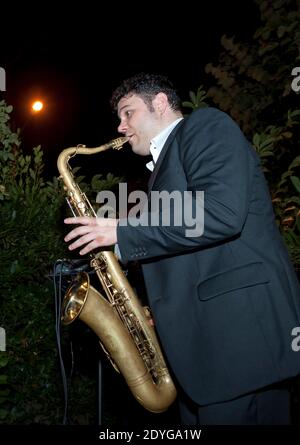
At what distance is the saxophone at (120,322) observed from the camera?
3.06 metres

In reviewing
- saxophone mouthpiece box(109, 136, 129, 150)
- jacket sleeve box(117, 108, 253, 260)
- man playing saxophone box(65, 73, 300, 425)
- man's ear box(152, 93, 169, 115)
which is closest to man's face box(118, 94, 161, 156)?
man's ear box(152, 93, 169, 115)

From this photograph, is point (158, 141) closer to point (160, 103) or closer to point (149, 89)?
point (160, 103)

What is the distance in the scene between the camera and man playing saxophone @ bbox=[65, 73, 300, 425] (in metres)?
2.13

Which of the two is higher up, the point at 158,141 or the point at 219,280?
the point at 158,141

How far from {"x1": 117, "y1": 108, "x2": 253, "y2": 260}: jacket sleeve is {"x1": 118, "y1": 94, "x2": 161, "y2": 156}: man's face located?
60 cm

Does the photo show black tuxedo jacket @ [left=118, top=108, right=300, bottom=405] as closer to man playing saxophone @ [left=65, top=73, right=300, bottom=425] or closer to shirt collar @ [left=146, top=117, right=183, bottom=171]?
man playing saxophone @ [left=65, top=73, right=300, bottom=425]

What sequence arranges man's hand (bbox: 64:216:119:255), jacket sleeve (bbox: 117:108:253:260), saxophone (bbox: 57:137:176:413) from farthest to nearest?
saxophone (bbox: 57:137:176:413) → man's hand (bbox: 64:216:119:255) → jacket sleeve (bbox: 117:108:253:260)

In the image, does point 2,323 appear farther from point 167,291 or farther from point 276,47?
point 276,47

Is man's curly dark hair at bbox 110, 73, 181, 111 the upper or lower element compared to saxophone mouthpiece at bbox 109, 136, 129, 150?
upper

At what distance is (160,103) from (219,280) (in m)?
1.27

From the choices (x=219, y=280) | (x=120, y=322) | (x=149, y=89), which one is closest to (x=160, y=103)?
(x=149, y=89)

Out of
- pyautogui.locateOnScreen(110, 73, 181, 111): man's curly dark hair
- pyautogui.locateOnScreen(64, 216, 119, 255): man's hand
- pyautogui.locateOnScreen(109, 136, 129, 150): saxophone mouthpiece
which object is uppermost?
pyautogui.locateOnScreen(110, 73, 181, 111): man's curly dark hair

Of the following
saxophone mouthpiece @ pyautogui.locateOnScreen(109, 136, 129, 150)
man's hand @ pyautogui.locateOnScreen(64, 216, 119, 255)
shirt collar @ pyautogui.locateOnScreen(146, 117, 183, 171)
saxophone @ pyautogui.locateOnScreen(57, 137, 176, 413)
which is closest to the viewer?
man's hand @ pyautogui.locateOnScreen(64, 216, 119, 255)

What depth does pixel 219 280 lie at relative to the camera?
219 centimetres
